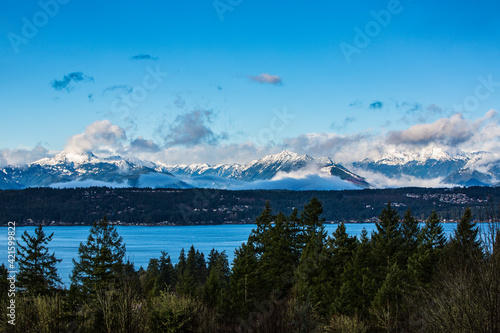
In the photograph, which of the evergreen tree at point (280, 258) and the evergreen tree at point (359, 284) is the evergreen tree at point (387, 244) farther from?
the evergreen tree at point (280, 258)

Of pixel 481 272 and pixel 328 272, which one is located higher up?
pixel 481 272

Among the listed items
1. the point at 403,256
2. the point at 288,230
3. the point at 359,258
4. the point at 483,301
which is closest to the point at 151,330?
the point at 483,301

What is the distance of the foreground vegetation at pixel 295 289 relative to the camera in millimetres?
12633

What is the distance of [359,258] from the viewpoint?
2856cm

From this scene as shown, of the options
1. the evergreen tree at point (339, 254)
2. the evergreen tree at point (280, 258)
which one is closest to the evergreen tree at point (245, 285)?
the evergreen tree at point (280, 258)

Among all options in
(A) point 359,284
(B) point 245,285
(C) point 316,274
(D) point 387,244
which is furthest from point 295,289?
(D) point 387,244

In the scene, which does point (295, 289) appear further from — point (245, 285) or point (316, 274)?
point (245, 285)

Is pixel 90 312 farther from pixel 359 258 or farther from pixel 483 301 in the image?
pixel 359 258

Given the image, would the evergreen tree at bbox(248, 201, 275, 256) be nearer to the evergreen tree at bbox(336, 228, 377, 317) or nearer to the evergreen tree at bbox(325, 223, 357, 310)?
the evergreen tree at bbox(325, 223, 357, 310)

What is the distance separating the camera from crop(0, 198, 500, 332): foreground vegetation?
41.4 feet

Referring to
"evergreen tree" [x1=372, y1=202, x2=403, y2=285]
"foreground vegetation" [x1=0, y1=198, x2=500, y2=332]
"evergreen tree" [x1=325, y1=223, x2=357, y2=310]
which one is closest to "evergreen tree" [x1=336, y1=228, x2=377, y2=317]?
"foreground vegetation" [x1=0, y1=198, x2=500, y2=332]

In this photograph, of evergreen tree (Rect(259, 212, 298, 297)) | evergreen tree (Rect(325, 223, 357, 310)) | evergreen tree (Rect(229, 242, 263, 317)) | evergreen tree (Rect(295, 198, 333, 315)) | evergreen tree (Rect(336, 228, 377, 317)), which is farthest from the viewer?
evergreen tree (Rect(259, 212, 298, 297))

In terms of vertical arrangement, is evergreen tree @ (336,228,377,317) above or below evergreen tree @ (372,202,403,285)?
below

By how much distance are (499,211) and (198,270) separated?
54.6 m
